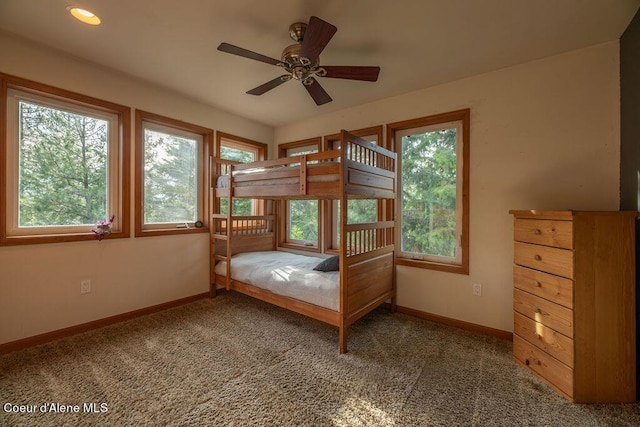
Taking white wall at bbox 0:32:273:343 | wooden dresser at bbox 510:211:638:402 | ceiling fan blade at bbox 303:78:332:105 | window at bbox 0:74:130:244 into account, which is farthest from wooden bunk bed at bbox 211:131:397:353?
wooden dresser at bbox 510:211:638:402

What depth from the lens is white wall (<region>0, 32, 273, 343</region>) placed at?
2.08m

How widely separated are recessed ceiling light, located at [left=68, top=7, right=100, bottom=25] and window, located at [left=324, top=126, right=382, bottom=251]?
245 cm

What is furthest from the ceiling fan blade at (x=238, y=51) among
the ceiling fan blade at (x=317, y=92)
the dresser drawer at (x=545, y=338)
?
the dresser drawer at (x=545, y=338)

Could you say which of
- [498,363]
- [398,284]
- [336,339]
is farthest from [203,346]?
[498,363]

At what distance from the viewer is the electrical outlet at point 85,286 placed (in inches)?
94.6

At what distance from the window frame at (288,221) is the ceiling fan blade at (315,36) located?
1.96 metres

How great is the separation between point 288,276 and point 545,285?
2.03 m

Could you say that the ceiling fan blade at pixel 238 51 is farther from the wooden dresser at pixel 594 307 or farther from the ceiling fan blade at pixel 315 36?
the wooden dresser at pixel 594 307

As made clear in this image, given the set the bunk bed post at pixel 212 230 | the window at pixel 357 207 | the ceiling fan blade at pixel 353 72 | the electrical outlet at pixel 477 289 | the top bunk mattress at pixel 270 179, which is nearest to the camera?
the ceiling fan blade at pixel 353 72

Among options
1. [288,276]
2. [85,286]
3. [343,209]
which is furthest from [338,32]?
[85,286]

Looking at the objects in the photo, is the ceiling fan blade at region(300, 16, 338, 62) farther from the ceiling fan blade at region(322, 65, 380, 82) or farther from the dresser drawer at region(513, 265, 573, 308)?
the dresser drawer at region(513, 265, 573, 308)

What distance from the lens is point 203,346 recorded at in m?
2.19

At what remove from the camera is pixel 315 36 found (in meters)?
1.53

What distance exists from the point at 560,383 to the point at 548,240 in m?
0.90
